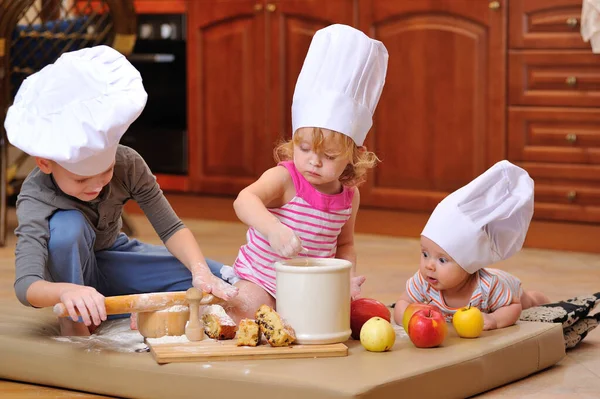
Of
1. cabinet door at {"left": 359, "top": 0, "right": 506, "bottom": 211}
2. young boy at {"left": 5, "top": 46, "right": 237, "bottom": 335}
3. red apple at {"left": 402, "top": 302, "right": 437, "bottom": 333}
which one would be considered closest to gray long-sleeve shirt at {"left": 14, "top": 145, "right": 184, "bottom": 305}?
young boy at {"left": 5, "top": 46, "right": 237, "bottom": 335}

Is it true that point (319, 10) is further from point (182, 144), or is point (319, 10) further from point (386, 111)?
point (182, 144)

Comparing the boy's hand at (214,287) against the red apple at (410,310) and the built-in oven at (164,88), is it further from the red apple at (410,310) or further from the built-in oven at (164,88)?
the built-in oven at (164,88)

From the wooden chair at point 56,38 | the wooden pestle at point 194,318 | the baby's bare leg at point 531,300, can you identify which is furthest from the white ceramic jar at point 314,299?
the wooden chair at point 56,38

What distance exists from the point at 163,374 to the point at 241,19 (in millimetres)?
2160

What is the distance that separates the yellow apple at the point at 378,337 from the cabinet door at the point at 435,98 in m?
1.53

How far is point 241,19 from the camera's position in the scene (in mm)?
3566

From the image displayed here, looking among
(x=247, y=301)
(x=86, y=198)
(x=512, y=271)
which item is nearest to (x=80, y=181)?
(x=86, y=198)

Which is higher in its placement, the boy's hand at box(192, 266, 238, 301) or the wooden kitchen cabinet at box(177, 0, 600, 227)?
the wooden kitchen cabinet at box(177, 0, 600, 227)

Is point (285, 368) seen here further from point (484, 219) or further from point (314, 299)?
point (484, 219)

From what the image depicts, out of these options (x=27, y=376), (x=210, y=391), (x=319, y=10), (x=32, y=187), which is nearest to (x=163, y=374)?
(x=210, y=391)

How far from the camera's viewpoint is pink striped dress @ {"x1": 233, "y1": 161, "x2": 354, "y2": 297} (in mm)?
1949

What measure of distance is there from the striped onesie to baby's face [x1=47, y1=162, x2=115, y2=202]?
1.98 feet

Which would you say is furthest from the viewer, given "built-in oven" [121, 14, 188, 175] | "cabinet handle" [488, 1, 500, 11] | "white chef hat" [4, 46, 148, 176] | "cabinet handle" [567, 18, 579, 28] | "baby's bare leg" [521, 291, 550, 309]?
"built-in oven" [121, 14, 188, 175]

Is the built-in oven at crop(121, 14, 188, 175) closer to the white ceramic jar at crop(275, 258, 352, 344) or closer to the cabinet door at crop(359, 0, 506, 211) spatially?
the cabinet door at crop(359, 0, 506, 211)
